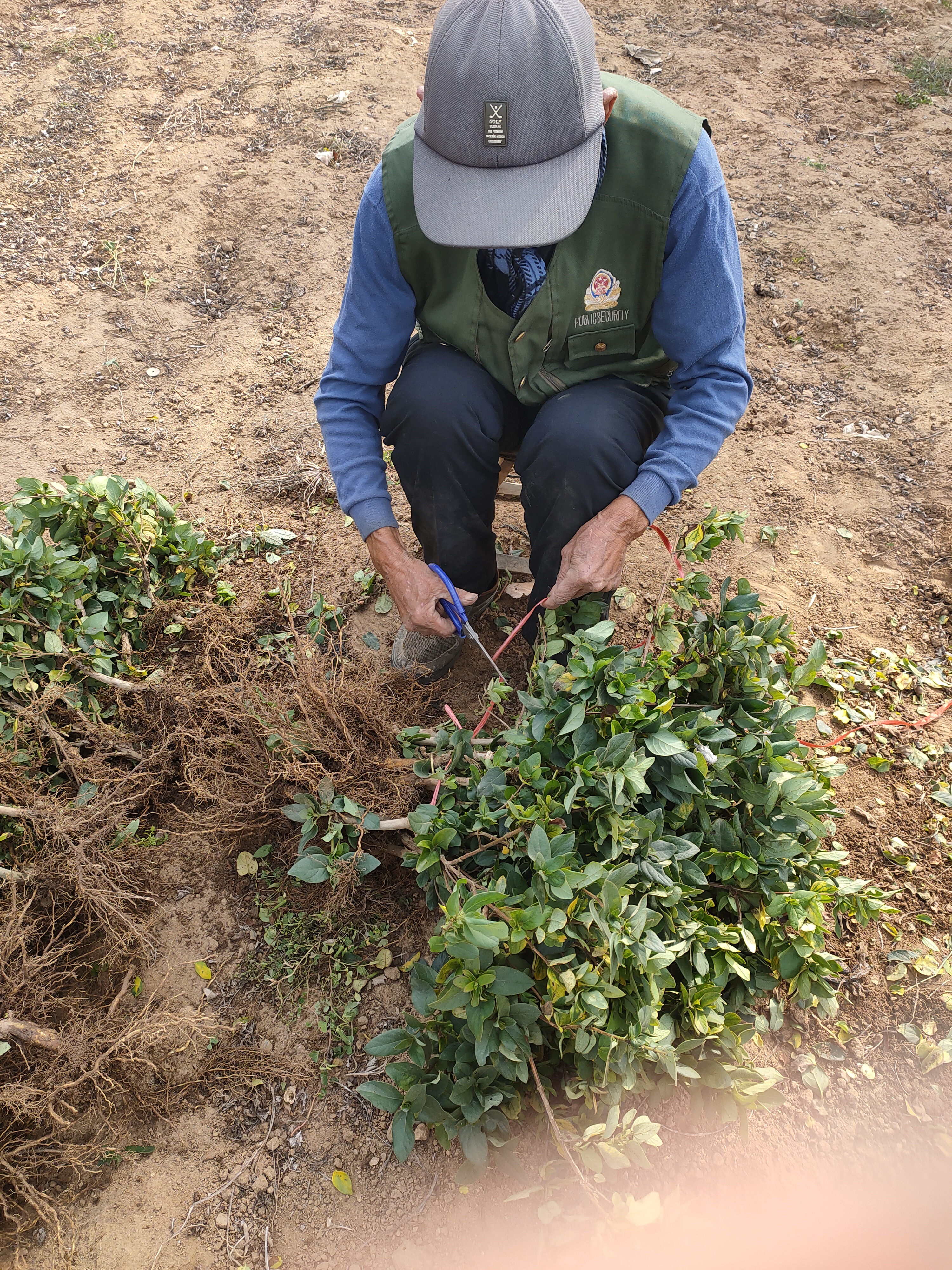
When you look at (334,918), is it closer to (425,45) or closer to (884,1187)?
(884,1187)

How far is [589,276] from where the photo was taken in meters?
1.74

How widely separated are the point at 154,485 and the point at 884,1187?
2709 millimetres

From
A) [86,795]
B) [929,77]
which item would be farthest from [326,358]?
[929,77]

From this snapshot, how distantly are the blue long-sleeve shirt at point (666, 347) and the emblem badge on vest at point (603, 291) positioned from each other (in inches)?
3.9

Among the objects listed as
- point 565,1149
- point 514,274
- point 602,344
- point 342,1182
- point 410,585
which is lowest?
point 342,1182

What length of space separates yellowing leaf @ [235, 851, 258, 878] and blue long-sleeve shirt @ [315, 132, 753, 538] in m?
0.83

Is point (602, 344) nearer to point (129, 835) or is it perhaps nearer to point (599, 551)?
point (599, 551)

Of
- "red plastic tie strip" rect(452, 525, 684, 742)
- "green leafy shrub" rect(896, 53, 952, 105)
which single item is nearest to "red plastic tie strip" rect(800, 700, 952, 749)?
"red plastic tie strip" rect(452, 525, 684, 742)

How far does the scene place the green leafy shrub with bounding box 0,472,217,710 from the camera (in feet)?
6.31

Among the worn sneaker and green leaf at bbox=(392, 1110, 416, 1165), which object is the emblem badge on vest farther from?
green leaf at bbox=(392, 1110, 416, 1165)

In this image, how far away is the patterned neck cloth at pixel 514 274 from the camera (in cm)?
175

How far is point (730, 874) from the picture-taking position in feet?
4.99

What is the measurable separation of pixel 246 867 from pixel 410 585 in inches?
30.7

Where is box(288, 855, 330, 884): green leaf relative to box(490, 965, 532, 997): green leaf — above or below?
below
